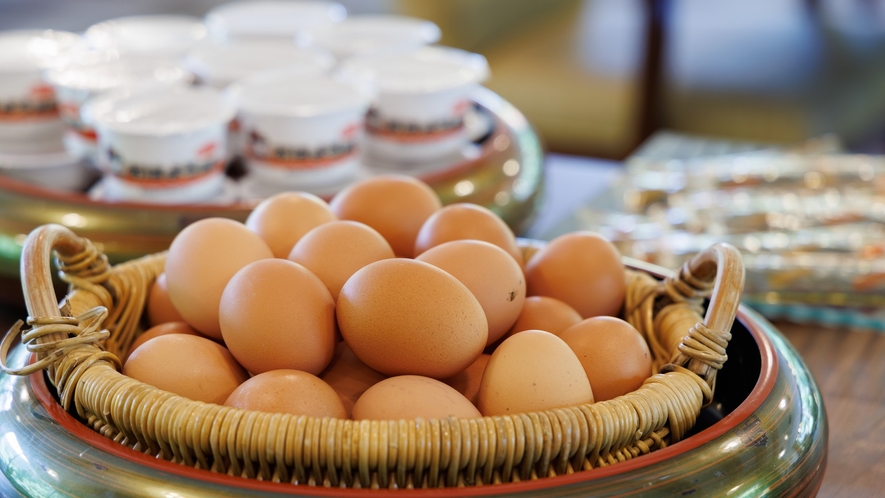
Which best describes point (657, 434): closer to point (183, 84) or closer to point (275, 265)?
point (275, 265)

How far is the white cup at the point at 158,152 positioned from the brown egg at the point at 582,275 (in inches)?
15.1

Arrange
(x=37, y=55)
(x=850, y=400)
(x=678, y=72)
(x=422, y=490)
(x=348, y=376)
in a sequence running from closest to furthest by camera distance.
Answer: (x=422, y=490) → (x=348, y=376) → (x=850, y=400) → (x=37, y=55) → (x=678, y=72)

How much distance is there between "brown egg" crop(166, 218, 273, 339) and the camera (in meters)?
0.45

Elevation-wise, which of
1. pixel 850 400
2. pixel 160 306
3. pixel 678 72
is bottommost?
pixel 678 72

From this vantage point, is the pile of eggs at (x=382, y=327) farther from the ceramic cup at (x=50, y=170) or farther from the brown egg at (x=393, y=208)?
the ceramic cup at (x=50, y=170)

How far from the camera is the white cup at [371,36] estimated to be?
3.60 feet

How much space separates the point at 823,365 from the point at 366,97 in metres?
0.48

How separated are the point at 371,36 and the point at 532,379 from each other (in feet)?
2.76

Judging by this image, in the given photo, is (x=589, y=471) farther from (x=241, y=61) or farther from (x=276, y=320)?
(x=241, y=61)

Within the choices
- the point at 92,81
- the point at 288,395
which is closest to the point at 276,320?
the point at 288,395

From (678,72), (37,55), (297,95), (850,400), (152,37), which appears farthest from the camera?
(678,72)

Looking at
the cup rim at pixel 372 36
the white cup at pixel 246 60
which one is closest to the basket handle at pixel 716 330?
the white cup at pixel 246 60

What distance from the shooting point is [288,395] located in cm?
38

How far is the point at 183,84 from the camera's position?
0.89 meters
